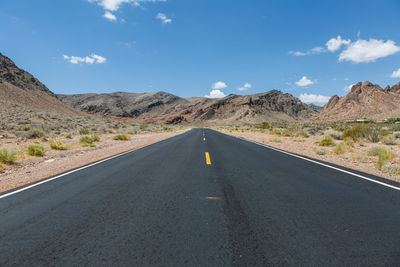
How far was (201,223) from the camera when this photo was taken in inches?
120

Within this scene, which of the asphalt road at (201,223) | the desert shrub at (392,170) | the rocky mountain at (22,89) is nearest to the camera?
the asphalt road at (201,223)

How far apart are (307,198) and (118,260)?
3.52 meters

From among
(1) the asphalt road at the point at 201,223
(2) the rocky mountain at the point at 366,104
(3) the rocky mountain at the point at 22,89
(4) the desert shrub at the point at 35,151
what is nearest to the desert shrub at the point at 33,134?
(4) the desert shrub at the point at 35,151

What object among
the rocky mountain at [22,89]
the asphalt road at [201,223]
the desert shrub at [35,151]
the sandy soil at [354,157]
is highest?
the rocky mountain at [22,89]

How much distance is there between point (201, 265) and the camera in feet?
7.01

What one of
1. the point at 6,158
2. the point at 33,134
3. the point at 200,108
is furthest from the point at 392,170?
the point at 200,108

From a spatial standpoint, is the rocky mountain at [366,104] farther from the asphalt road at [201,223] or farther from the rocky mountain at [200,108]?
the asphalt road at [201,223]

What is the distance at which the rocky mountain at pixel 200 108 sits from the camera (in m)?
117

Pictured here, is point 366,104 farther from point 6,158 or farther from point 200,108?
point 6,158

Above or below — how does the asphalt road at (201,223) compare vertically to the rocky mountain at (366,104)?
below

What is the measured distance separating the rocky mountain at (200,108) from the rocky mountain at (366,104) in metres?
22.6

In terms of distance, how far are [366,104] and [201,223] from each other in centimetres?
11258

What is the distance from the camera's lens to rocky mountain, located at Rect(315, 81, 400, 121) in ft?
276

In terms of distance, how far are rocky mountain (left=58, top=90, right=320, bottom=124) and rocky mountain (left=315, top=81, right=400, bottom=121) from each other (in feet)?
74.2
